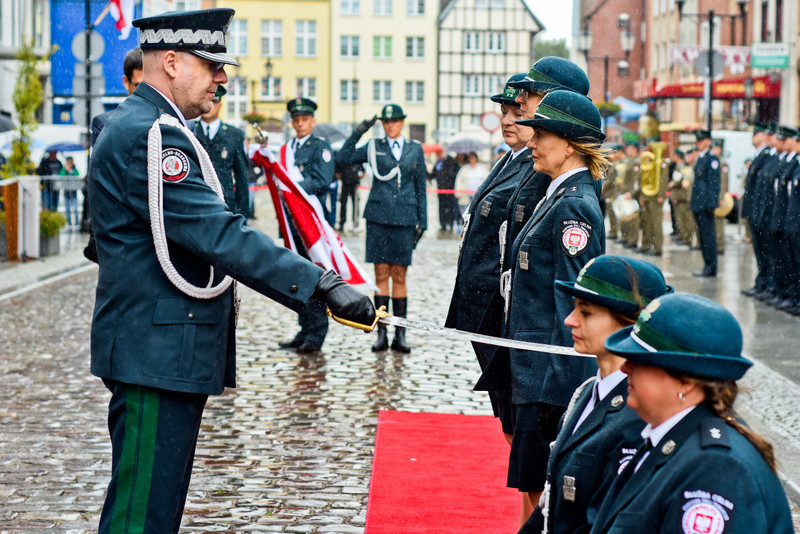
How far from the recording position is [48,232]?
61.1 feet

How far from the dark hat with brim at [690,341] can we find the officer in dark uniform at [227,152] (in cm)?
787

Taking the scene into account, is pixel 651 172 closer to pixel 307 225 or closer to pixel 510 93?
pixel 307 225

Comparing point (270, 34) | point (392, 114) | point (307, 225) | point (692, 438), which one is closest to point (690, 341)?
point (692, 438)

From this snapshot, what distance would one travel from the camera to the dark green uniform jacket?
12.6 ft

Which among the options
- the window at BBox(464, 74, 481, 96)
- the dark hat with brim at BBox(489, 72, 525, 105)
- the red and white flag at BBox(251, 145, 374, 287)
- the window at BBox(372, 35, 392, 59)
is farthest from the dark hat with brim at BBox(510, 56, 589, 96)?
the window at BBox(372, 35, 392, 59)

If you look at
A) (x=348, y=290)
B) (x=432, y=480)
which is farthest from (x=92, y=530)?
(x=348, y=290)

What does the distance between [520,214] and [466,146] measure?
1157 inches

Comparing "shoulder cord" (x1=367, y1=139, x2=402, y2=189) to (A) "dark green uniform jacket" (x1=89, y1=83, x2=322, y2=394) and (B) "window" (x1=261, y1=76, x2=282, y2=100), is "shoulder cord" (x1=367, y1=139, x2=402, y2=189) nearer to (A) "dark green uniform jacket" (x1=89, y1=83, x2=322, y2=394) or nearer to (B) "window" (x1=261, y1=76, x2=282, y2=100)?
(A) "dark green uniform jacket" (x1=89, y1=83, x2=322, y2=394)

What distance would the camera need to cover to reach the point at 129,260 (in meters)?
3.91

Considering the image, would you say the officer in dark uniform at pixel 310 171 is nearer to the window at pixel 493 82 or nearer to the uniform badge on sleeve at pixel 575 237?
the uniform badge on sleeve at pixel 575 237

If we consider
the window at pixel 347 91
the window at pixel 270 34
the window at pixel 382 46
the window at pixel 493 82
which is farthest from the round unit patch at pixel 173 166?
the window at pixel 270 34

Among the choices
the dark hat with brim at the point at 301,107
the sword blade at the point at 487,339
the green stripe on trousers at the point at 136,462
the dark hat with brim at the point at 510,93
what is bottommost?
the green stripe on trousers at the point at 136,462

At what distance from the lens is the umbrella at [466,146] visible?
3403 centimetres

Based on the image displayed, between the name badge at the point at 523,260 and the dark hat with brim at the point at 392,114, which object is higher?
the dark hat with brim at the point at 392,114
